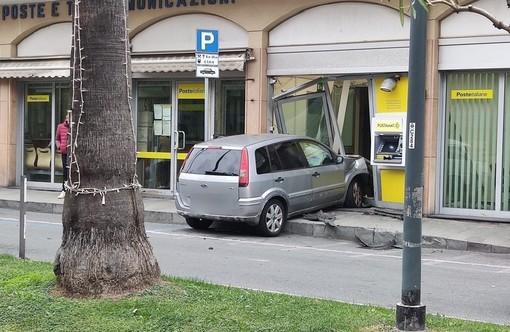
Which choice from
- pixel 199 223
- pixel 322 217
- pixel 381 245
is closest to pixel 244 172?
pixel 199 223

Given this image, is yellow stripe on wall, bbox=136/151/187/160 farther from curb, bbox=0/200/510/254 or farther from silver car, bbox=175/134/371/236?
silver car, bbox=175/134/371/236

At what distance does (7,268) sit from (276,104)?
967 cm

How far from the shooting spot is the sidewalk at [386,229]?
1205 cm

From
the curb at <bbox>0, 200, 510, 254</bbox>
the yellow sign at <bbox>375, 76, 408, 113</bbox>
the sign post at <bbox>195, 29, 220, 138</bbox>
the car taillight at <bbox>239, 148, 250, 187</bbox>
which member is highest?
the sign post at <bbox>195, 29, 220, 138</bbox>

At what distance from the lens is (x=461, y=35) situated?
1423 centimetres

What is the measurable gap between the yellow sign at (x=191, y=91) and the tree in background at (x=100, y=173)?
448 inches

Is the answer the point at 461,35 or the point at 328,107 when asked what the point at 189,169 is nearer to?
the point at 328,107

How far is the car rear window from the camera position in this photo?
12727 millimetres

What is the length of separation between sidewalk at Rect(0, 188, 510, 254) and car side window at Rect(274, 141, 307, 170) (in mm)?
1024

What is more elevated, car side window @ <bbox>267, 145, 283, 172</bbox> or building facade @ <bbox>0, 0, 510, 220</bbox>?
building facade @ <bbox>0, 0, 510, 220</bbox>

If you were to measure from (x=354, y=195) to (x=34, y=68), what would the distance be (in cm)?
903

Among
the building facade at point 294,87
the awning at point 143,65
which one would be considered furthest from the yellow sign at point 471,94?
the awning at point 143,65

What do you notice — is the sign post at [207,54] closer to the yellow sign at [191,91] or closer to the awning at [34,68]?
the yellow sign at [191,91]

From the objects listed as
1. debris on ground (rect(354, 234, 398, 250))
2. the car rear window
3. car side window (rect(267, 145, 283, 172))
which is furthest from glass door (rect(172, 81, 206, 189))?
debris on ground (rect(354, 234, 398, 250))
